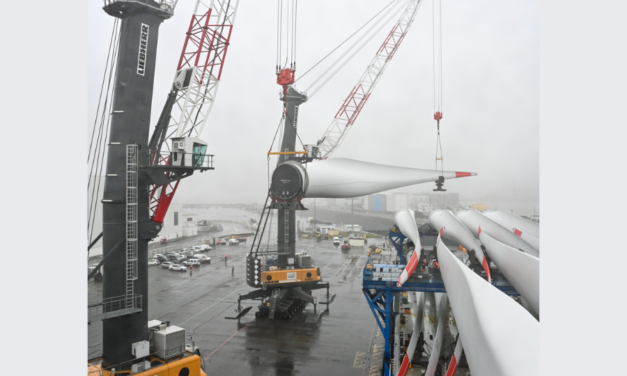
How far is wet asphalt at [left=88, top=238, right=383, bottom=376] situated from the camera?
13781mm

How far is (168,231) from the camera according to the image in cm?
4100

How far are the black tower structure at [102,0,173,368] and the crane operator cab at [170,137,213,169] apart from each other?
2.76 feet

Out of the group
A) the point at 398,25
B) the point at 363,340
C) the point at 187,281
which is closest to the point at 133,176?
the point at 363,340

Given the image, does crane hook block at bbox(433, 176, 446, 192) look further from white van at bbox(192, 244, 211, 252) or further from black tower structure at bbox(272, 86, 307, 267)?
white van at bbox(192, 244, 211, 252)

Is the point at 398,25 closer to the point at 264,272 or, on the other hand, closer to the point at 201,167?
the point at 264,272

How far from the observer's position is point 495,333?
338cm

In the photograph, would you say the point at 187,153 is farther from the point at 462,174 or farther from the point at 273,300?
the point at 273,300

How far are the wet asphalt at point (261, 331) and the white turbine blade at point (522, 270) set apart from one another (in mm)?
7182

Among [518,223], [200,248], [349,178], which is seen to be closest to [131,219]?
[349,178]

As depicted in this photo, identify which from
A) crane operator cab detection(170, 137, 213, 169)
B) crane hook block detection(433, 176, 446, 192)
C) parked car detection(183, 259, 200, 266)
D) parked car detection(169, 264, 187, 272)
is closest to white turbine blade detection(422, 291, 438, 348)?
crane hook block detection(433, 176, 446, 192)

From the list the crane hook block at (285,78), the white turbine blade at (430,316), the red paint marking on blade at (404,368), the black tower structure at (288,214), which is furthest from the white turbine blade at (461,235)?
the crane hook block at (285,78)

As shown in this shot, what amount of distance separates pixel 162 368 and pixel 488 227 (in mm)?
10515

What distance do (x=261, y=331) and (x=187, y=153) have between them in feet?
34.5

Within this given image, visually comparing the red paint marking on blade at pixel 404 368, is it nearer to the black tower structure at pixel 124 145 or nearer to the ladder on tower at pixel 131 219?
the black tower structure at pixel 124 145
